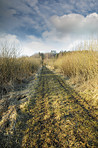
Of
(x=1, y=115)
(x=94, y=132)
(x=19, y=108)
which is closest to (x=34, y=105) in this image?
(x=19, y=108)

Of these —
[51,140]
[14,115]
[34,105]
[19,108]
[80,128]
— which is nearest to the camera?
[51,140]

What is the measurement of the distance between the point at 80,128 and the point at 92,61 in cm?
264

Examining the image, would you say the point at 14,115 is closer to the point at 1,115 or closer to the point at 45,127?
the point at 1,115

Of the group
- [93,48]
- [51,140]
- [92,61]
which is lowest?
[51,140]

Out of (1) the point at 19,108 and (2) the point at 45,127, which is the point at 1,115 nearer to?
(1) the point at 19,108

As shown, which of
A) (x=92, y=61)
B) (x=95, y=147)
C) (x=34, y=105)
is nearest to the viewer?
(x=95, y=147)

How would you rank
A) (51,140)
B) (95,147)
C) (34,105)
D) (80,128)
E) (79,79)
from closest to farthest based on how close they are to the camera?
(95,147) < (51,140) < (80,128) < (34,105) < (79,79)

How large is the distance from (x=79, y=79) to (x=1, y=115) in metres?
3.50

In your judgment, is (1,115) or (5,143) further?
(1,115)

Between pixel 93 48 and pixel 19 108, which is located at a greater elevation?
pixel 93 48

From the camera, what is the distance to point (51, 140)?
1.16 meters

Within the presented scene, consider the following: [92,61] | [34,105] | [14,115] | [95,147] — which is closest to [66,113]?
[95,147]

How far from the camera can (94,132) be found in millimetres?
1240

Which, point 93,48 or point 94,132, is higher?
point 93,48
